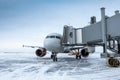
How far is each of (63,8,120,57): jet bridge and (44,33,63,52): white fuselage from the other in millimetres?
965

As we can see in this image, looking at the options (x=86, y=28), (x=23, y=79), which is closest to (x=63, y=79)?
(x=23, y=79)

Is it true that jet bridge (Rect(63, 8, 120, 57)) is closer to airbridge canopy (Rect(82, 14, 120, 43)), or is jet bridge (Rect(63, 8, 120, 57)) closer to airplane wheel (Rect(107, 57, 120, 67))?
airbridge canopy (Rect(82, 14, 120, 43))

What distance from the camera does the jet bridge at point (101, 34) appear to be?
63.1 ft

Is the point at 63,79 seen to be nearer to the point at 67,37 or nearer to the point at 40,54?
the point at 67,37

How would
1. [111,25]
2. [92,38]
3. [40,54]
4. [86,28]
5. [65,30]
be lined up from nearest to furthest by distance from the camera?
1. [111,25]
2. [92,38]
3. [86,28]
4. [65,30]
5. [40,54]

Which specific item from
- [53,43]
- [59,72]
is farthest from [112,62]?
[53,43]

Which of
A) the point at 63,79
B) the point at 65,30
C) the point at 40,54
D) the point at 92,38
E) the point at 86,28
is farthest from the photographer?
the point at 40,54

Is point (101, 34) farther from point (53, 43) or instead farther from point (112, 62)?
point (53, 43)

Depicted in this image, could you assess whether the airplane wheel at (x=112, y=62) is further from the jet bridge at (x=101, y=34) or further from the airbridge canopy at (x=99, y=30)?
the airbridge canopy at (x=99, y=30)

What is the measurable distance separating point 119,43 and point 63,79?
13302 mm

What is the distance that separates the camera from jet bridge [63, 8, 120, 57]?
19.2 meters

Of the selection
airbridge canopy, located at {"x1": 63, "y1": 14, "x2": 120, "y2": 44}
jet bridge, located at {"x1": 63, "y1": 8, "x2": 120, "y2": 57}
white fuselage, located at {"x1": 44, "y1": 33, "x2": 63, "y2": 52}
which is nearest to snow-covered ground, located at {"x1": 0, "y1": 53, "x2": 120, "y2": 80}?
jet bridge, located at {"x1": 63, "y1": 8, "x2": 120, "y2": 57}

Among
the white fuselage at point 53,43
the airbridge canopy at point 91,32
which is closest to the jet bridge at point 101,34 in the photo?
the airbridge canopy at point 91,32

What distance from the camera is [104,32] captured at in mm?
20953
